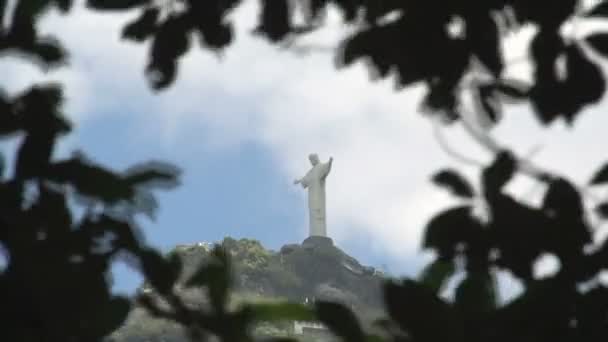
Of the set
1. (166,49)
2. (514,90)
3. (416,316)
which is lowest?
(416,316)

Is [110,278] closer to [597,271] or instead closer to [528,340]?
[528,340]

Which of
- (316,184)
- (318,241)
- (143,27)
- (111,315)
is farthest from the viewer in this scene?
(318,241)

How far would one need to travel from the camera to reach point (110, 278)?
5.23 ft

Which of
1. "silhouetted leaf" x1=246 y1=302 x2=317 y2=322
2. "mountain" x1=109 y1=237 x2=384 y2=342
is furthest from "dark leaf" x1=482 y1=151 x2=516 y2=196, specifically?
"mountain" x1=109 y1=237 x2=384 y2=342

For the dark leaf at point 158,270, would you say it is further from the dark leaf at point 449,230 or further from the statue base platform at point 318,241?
the statue base platform at point 318,241

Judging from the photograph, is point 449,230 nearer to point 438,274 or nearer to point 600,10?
point 438,274

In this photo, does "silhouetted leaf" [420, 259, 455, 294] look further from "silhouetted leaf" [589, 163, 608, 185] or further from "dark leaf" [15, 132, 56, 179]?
"dark leaf" [15, 132, 56, 179]

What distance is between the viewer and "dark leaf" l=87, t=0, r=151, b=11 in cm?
211

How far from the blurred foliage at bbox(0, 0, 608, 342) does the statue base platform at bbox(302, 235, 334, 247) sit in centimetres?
5531

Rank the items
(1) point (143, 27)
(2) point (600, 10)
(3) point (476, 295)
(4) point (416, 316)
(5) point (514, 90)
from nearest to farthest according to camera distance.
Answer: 1. (4) point (416, 316)
2. (3) point (476, 295)
3. (2) point (600, 10)
4. (5) point (514, 90)
5. (1) point (143, 27)

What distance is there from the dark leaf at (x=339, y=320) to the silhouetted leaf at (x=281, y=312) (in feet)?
0.07

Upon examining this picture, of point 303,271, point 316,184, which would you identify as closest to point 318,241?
point 303,271

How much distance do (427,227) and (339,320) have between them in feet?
1.25

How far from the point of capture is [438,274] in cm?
181
